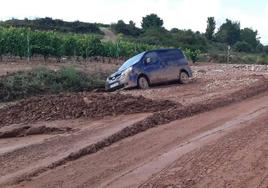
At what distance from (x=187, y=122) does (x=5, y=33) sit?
2627 cm

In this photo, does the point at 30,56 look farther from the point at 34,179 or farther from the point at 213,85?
the point at 34,179

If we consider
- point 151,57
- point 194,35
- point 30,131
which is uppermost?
point 194,35

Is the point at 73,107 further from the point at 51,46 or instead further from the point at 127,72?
the point at 51,46

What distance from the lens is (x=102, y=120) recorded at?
14.8 meters

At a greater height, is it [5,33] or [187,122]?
[5,33]

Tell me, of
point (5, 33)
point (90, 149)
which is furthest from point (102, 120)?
point (5, 33)

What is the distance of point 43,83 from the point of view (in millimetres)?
23281

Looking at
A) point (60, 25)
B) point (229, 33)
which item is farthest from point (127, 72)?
point (229, 33)

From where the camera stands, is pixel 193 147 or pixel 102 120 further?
pixel 102 120

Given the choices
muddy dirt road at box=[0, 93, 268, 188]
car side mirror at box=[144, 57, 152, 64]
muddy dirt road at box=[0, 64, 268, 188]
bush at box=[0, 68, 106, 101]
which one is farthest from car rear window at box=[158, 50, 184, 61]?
muddy dirt road at box=[0, 93, 268, 188]

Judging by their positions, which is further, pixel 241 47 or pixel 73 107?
pixel 241 47

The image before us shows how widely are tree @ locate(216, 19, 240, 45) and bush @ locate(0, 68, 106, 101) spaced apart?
86.7 m

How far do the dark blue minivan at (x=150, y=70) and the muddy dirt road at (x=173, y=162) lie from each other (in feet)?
37.3

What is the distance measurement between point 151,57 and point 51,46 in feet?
58.4
